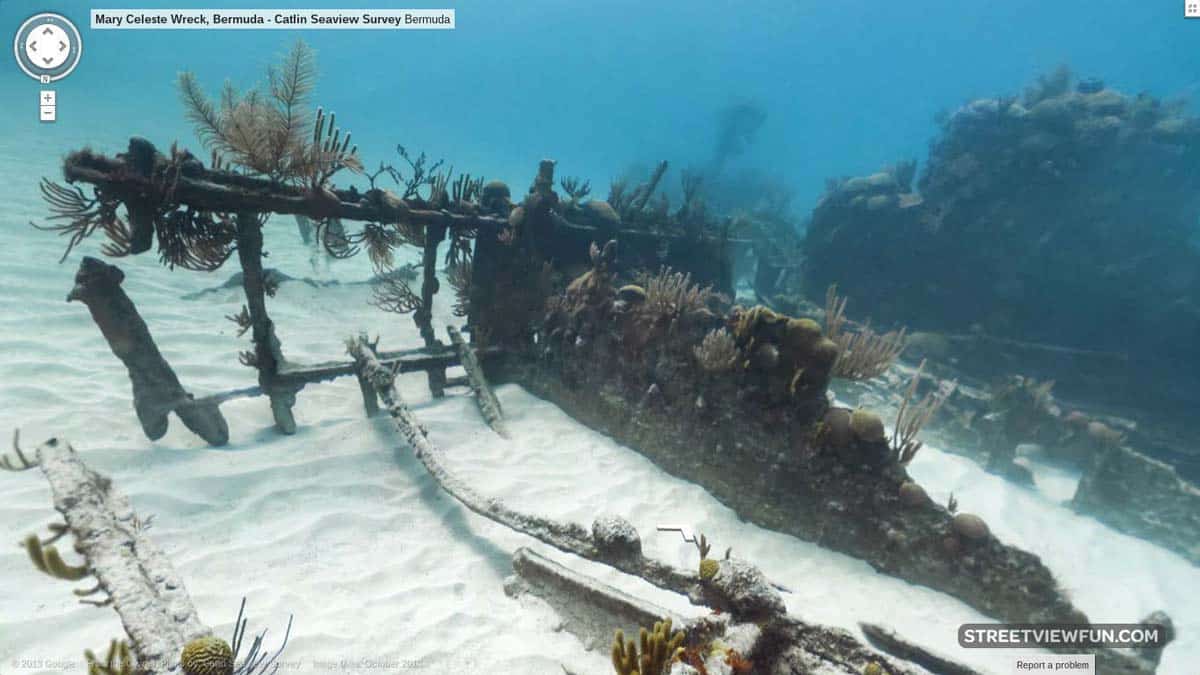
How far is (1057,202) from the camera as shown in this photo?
1295 centimetres

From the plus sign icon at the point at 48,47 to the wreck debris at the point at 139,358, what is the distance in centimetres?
483

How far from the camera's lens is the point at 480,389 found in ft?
20.2

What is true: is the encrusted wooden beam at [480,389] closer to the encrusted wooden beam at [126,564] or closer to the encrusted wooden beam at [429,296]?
the encrusted wooden beam at [429,296]

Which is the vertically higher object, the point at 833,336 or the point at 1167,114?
the point at 1167,114

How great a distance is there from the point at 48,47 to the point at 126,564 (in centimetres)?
953

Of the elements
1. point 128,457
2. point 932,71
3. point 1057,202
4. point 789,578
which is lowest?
point 789,578

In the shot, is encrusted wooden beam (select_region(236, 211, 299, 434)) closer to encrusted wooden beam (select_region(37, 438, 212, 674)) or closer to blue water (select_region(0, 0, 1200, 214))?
encrusted wooden beam (select_region(37, 438, 212, 674))

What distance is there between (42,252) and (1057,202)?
2245 cm

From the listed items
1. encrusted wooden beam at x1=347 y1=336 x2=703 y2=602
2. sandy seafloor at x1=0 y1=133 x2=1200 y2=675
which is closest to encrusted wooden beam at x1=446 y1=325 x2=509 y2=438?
sandy seafloor at x1=0 y1=133 x2=1200 y2=675

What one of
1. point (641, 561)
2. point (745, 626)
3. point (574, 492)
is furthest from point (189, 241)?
point (745, 626)

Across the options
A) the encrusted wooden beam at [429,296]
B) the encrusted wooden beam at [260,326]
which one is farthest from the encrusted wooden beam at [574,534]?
the encrusted wooden beam at [429,296]

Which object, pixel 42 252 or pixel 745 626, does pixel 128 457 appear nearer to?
pixel 745 626

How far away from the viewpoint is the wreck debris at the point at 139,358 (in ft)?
14.4

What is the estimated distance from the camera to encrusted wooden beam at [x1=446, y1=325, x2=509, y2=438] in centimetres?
591
